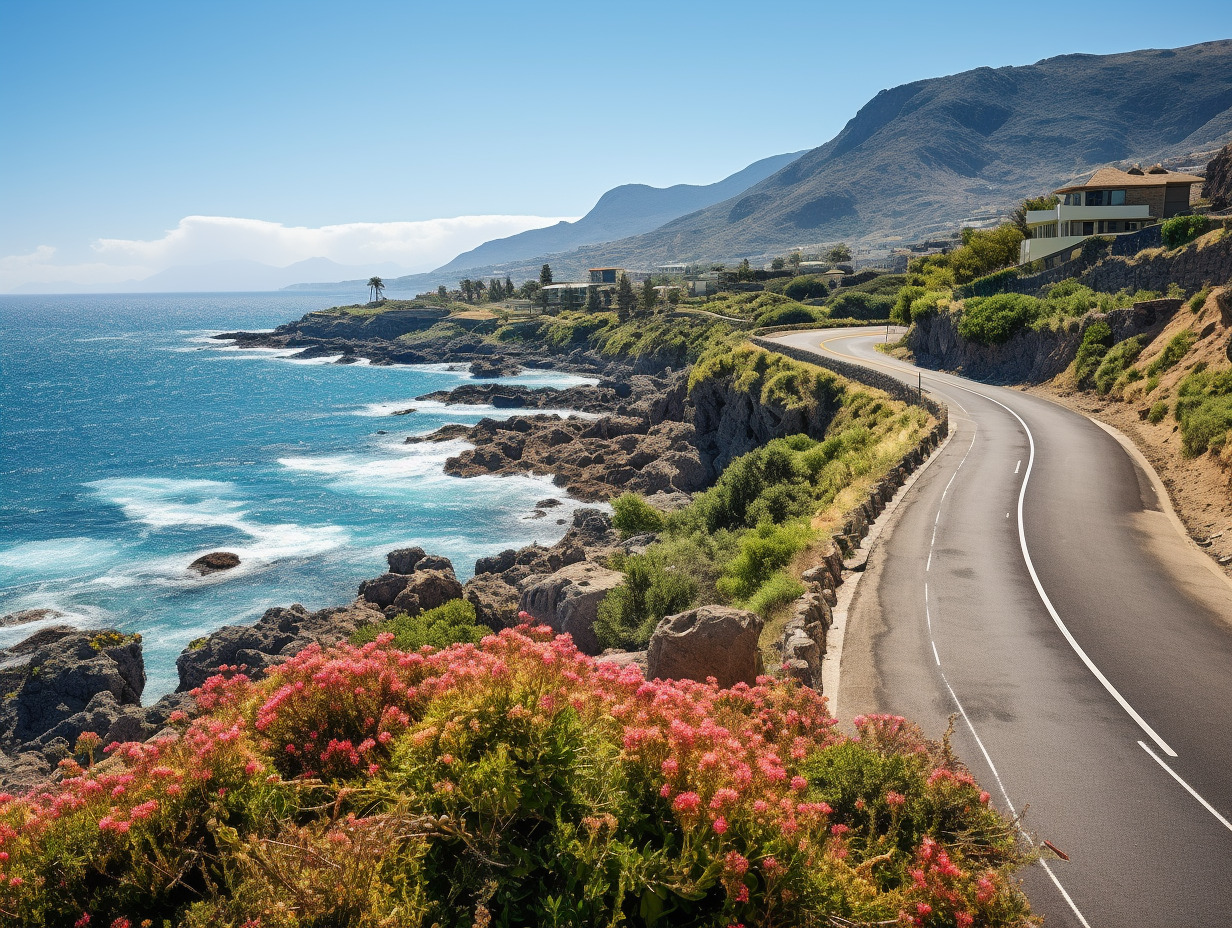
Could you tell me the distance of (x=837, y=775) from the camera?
810 centimetres

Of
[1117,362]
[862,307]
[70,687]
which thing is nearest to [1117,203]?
[1117,362]

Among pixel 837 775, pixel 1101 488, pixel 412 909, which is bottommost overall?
pixel 1101 488

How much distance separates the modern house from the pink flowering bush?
2305 inches

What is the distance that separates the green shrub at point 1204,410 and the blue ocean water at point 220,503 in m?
30.0

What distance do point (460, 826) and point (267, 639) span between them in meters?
25.7

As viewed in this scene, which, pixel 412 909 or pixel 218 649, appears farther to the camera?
pixel 218 649

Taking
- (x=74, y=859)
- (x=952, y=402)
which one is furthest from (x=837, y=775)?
(x=952, y=402)

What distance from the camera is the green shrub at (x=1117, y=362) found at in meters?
38.3

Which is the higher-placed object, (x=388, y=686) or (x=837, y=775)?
(x=388, y=686)

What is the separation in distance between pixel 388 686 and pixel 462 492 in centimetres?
5100

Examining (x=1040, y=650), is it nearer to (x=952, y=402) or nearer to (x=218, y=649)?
(x=218, y=649)

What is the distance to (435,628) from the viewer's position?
87.9ft

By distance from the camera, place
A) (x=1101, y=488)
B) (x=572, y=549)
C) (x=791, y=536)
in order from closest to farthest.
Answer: (x=791, y=536), (x=1101, y=488), (x=572, y=549)

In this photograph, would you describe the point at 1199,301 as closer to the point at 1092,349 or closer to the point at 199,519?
the point at 1092,349
